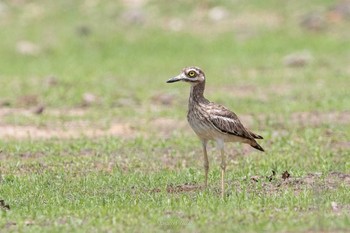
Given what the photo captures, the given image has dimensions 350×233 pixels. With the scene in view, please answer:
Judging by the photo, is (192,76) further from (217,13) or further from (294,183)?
(217,13)

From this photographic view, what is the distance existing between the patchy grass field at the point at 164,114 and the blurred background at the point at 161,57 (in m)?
0.05

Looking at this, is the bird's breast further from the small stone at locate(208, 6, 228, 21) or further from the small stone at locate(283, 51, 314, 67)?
the small stone at locate(208, 6, 228, 21)

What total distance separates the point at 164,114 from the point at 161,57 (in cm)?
875

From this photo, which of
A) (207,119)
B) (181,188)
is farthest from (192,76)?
(181,188)

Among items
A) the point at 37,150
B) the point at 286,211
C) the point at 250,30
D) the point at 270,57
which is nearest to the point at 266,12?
the point at 250,30

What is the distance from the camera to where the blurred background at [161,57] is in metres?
20.1

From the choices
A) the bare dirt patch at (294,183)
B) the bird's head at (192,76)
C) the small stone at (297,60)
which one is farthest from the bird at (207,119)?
the small stone at (297,60)

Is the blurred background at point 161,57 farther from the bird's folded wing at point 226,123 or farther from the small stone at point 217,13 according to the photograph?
the bird's folded wing at point 226,123

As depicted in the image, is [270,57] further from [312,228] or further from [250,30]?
[312,228]

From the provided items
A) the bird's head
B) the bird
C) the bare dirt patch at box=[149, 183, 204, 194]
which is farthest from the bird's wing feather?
the bare dirt patch at box=[149, 183, 204, 194]

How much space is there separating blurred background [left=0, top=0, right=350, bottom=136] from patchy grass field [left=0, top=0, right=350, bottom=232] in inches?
2.1

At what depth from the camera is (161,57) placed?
90.5 feet

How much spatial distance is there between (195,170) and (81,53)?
15.6 meters

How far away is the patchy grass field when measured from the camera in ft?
32.9
